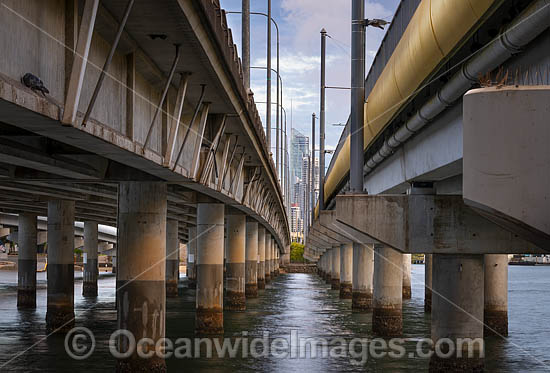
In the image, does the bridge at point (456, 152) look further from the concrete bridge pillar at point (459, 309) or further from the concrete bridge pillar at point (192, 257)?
the concrete bridge pillar at point (192, 257)

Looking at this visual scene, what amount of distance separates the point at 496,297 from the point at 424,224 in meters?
14.6

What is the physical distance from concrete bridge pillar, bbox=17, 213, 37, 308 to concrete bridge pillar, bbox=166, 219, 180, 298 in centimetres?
1428

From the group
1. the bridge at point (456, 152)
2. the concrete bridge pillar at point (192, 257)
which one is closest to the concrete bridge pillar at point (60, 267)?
the bridge at point (456, 152)

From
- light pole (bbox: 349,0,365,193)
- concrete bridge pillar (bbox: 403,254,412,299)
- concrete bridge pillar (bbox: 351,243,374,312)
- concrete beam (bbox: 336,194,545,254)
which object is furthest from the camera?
concrete bridge pillar (bbox: 403,254,412,299)

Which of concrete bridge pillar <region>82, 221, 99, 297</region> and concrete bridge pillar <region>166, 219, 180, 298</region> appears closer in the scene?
concrete bridge pillar <region>82, 221, 99, 297</region>

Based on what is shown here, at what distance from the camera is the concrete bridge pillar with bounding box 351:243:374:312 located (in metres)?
47.5

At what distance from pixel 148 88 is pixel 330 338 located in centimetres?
1896

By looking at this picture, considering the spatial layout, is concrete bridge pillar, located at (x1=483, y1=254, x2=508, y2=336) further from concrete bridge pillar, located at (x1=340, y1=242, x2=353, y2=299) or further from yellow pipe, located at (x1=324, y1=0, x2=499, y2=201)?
concrete bridge pillar, located at (x1=340, y1=242, x2=353, y2=299)

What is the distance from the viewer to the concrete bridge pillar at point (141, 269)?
67.4 ft

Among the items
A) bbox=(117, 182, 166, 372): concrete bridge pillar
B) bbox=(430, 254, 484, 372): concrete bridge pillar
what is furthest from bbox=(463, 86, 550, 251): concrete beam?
bbox=(117, 182, 166, 372): concrete bridge pillar

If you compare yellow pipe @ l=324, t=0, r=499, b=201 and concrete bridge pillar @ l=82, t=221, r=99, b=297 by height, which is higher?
yellow pipe @ l=324, t=0, r=499, b=201

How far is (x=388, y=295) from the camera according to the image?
110ft

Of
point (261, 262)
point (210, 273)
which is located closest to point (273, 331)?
point (210, 273)

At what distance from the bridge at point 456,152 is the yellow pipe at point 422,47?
3 centimetres
